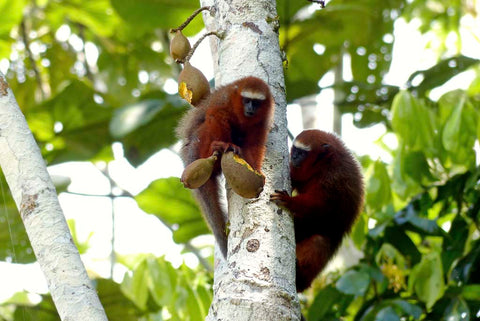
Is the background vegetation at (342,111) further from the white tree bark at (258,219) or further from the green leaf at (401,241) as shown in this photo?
the white tree bark at (258,219)

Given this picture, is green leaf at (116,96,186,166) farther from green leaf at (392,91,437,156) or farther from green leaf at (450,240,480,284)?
green leaf at (450,240,480,284)

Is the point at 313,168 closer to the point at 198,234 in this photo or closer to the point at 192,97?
the point at 198,234

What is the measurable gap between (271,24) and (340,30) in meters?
3.17

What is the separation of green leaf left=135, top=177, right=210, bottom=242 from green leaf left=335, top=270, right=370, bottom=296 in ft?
4.22

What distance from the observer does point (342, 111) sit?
17.7ft

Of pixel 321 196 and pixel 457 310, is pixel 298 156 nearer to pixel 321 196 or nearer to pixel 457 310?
pixel 321 196

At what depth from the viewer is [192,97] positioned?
266 cm

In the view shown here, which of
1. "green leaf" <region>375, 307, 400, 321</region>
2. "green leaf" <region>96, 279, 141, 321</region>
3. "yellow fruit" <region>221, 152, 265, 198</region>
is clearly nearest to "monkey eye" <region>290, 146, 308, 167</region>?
"green leaf" <region>375, 307, 400, 321</region>

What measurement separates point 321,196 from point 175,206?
125 centimetres

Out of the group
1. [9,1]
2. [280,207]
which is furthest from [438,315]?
[9,1]

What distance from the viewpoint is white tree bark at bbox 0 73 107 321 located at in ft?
7.10

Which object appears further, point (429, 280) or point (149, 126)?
point (149, 126)

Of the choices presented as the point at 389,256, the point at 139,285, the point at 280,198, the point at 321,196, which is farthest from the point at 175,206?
the point at 280,198

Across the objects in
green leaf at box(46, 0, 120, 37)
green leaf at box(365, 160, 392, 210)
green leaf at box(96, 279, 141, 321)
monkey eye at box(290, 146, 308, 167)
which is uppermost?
green leaf at box(46, 0, 120, 37)
